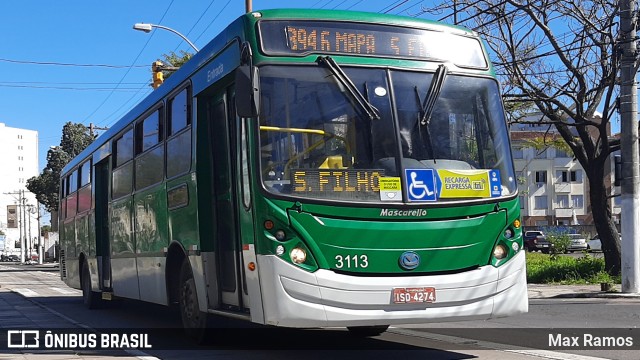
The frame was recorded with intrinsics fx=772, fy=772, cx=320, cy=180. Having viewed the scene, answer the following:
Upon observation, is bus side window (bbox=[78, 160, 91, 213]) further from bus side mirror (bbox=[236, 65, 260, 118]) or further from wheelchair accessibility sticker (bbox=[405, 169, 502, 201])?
wheelchair accessibility sticker (bbox=[405, 169, 502, 201])

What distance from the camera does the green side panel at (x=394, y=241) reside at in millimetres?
7043

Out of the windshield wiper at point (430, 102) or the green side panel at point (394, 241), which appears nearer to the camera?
the green side panel at point (394, 241)

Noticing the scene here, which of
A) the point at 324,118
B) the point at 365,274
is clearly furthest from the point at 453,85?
the point at 365,274

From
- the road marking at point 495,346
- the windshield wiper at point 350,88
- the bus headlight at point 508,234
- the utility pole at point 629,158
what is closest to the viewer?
the windshield wiper at point 350,88

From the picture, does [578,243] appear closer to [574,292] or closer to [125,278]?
[574,292]

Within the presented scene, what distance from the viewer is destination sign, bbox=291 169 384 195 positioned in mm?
7172

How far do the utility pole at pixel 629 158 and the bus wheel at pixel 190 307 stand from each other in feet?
35.8

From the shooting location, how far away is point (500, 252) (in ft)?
24.9

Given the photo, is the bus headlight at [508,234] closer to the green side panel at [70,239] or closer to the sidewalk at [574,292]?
the sidewalk at [574,292]

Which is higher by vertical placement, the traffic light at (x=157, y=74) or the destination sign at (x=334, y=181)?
the traffic light at (x=157, y=74)

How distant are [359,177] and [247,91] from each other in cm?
132

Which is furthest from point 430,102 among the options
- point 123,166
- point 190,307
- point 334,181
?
point 123,166

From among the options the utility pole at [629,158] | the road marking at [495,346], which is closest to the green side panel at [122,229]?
the road marking at [495,346]

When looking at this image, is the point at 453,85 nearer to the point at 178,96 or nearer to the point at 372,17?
the point at 372,17
